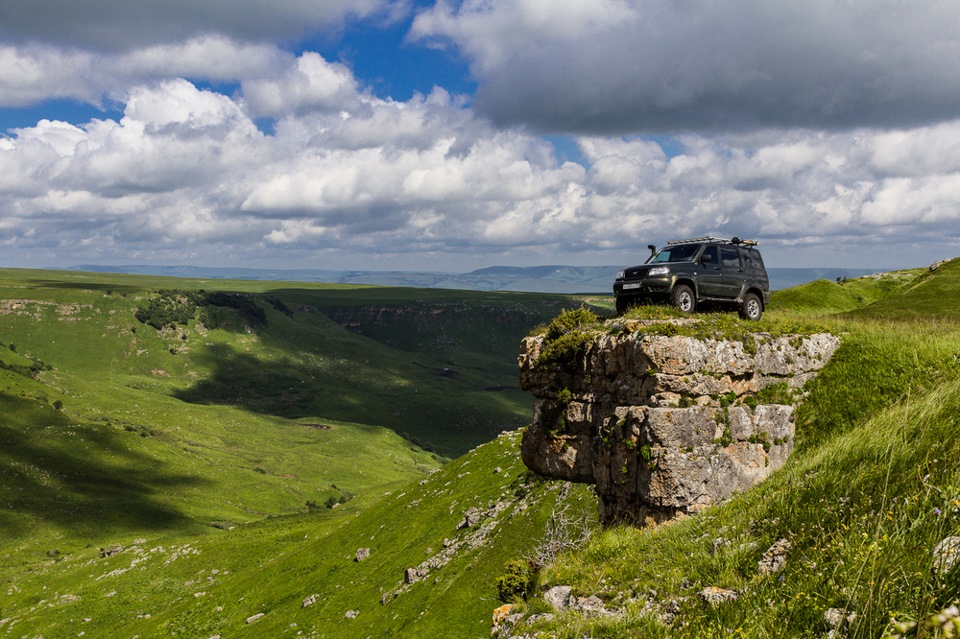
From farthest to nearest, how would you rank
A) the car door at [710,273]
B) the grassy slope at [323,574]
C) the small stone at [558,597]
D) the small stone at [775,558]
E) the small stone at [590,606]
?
the grassy slope at [323,574] < the car door at [710,273] < the small stone at [558,597] < the small stone at [590,606] < the small stone at [775,558]

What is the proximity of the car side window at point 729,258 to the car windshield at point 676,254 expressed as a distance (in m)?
1.79

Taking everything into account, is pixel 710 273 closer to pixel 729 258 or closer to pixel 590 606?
pixel 729 258

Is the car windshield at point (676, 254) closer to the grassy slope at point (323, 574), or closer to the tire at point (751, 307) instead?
the tire at point (751, 307)

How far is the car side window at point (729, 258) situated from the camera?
34.7m

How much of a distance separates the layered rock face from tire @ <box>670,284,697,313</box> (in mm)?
3786

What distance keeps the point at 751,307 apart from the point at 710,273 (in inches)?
157

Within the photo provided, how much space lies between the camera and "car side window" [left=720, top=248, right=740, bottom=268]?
34.7 metres

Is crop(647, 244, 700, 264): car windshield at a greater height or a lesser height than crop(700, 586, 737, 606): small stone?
greater

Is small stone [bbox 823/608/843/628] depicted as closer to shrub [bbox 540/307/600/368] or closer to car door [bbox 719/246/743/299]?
shrub [bbox 540/307/600/368]

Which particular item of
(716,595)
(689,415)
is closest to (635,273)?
(689,415)

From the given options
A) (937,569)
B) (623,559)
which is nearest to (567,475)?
(623,559)

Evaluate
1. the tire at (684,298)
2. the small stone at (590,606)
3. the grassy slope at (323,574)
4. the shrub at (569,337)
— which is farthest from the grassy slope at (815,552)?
the grassy slope at (323,574)

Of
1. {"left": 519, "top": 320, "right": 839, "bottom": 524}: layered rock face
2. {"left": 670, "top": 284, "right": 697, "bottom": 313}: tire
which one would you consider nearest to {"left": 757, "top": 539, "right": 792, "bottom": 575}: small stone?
{"left": 519, "top": 320, "right": 839, "bottom": 524}: layered rock face

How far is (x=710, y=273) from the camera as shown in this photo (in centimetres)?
3397
